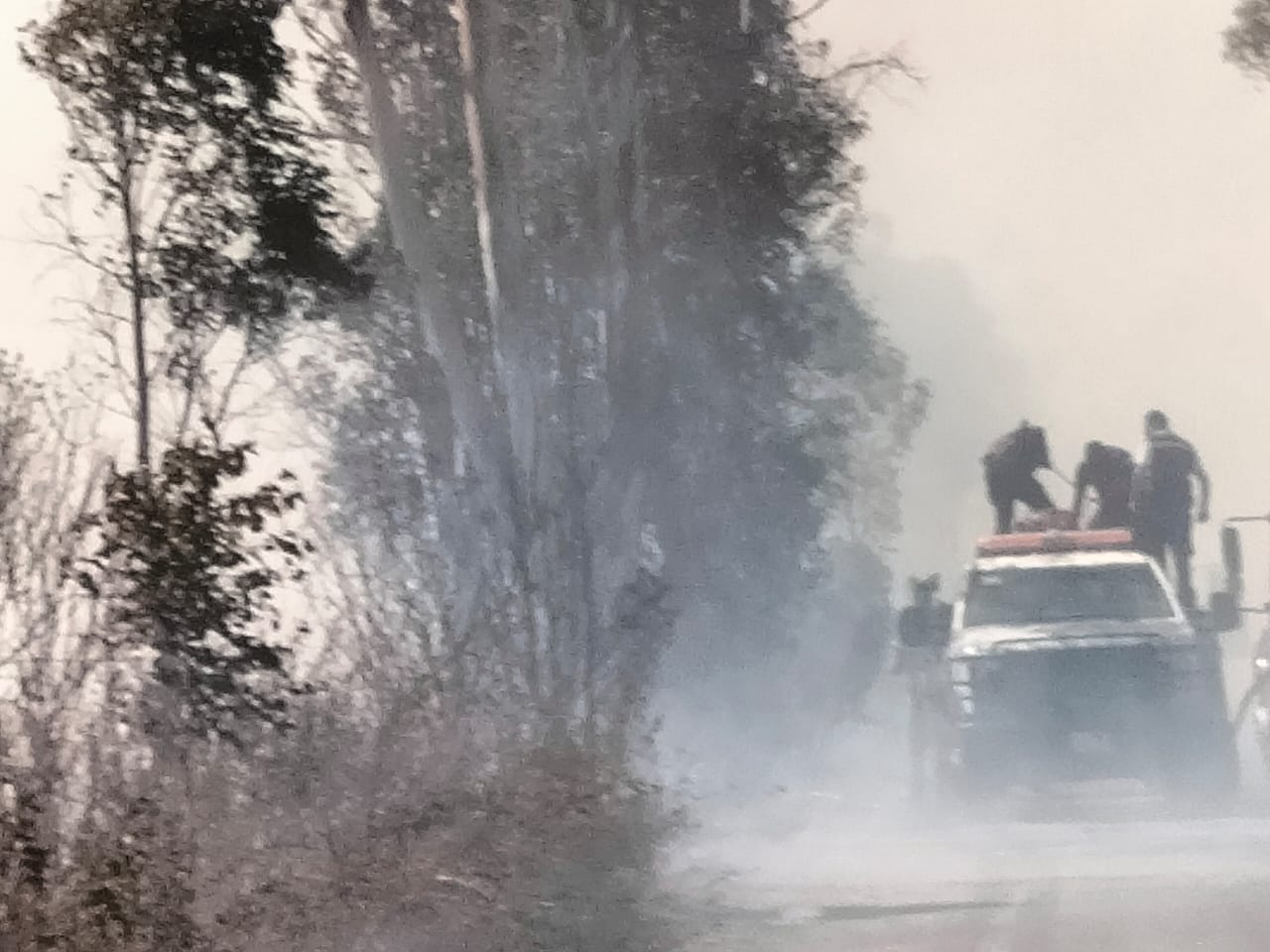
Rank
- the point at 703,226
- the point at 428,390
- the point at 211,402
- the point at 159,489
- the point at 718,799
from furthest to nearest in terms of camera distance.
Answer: the point at 703,226 → the point at 718,799 → the point at 428,390 → the point at 211,402 → the point at 159,489

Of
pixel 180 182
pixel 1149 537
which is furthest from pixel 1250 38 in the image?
pixel 180 182

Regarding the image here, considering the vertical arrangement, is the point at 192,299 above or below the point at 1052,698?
above

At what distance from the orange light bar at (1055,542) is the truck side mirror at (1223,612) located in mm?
483

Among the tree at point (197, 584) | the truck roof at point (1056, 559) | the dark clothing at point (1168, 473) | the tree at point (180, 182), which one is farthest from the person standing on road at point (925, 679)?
the tree at point (197, 584)

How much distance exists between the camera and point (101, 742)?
588 cm

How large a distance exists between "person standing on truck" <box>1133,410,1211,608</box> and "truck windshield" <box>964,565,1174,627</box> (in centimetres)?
13

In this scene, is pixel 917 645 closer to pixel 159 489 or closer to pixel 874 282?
pixel 874 282

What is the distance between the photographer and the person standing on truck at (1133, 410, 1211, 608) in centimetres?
886

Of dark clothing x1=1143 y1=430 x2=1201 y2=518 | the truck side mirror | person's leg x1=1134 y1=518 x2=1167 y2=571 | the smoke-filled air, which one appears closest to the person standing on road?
the smoke-filled air

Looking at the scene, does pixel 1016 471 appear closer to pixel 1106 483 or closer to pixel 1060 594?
pixel 1106 483

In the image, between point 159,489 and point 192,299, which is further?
point 192,299

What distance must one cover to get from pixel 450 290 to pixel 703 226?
207cm

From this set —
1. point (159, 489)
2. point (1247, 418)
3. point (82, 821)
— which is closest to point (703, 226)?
point (1247, 418)

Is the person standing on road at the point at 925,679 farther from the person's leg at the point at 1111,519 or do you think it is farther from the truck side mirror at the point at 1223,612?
the truck side mirror at the point at 1223,612
